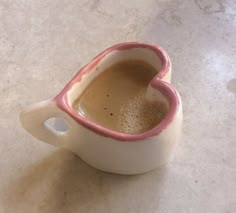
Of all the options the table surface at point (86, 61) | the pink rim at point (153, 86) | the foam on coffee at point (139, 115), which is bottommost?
the table surface at point (86, 61)

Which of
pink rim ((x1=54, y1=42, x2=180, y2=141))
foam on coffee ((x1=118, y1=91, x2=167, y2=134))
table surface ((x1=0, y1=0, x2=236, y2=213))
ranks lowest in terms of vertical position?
table surface ((x1=0, y1=0, x2=236, y2=213))

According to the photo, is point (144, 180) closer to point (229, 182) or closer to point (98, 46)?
point (229, 182)

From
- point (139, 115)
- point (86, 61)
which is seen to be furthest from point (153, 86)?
point (86, 61)

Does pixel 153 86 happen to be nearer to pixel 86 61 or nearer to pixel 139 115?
pixel 139 115

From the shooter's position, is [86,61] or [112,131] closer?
[112,131]

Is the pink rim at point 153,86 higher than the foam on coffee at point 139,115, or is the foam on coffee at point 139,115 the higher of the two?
the pink rim at point 153,86

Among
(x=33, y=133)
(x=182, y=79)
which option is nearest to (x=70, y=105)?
(x=33, y=133)
